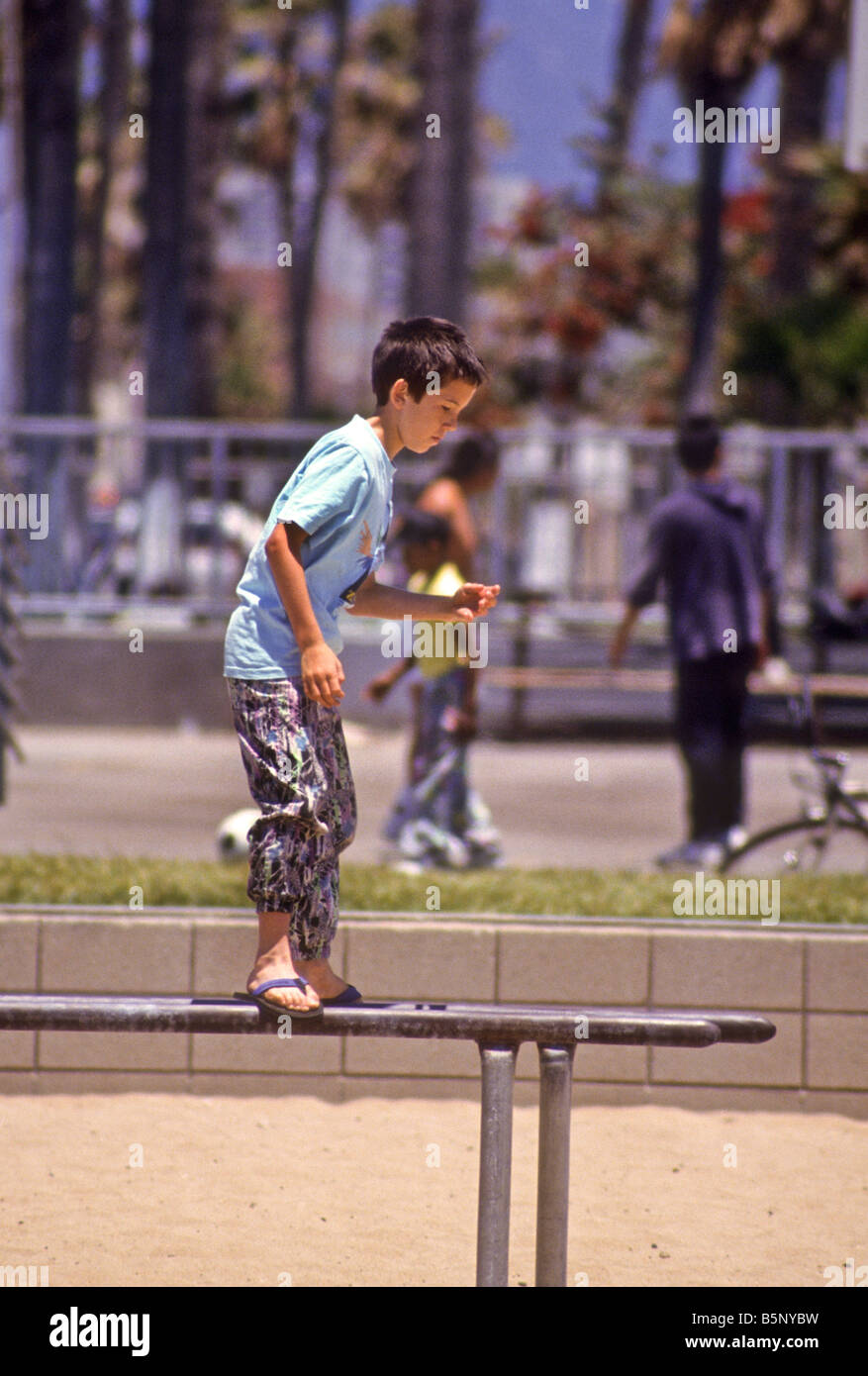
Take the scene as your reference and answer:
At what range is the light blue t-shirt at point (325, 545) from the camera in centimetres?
360

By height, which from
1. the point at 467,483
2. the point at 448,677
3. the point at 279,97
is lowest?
the point at 448,677

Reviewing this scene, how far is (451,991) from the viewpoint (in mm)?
5305

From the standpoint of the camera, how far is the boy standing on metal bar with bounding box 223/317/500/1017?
141 inches

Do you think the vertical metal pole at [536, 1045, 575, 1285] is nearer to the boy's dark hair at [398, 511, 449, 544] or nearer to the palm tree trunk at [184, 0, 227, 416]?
the boy's dark hair at [398, 511, 449, 544]

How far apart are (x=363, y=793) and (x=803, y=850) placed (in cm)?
399

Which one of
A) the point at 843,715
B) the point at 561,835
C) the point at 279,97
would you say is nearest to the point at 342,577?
the point at 561,835

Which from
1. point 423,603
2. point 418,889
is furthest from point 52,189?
point 423,603

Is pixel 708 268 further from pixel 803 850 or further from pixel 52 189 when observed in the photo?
pixel 803 850

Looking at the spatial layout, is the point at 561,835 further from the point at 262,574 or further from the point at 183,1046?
the point at 262,574

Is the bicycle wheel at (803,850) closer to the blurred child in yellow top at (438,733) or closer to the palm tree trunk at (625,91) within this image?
the blurred child in yellow top at (438,733)

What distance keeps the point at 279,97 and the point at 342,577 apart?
1650 inches

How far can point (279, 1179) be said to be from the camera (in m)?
4.80

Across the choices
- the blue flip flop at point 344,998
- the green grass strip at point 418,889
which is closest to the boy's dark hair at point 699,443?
the green grass strip at point 418,889

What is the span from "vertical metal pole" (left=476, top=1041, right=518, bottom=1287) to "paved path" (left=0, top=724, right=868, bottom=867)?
3.83m
